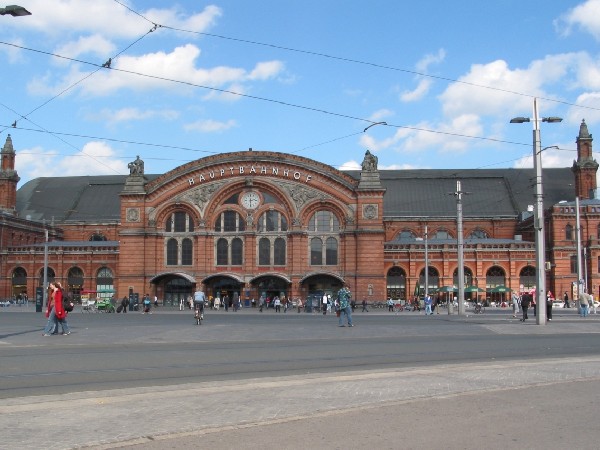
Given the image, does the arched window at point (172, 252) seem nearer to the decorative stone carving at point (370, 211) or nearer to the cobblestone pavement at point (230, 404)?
the decorative stone carving at point (370, 211)

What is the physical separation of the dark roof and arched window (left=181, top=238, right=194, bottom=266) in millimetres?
20908

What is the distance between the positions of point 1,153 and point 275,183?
3849 cm

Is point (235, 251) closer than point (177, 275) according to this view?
No

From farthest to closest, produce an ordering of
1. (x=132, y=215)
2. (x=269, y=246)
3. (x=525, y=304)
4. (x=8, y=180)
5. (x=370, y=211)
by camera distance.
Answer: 1. (x=8, y=180)
2. (x=269, y=246)
3. (x=132, y=215)
4. (x=370, y=211)
5. (x=525, y=304)

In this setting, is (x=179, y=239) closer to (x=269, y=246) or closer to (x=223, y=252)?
(x=223, y=252)

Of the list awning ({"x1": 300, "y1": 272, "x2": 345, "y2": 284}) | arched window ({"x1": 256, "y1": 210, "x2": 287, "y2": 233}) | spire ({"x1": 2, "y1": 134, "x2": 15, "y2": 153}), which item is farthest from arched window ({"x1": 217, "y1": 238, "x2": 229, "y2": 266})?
spire ({"x1": 2, "y1": 134, "x2": 15, "y2": 153})

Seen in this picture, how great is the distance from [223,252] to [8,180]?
32.4 m

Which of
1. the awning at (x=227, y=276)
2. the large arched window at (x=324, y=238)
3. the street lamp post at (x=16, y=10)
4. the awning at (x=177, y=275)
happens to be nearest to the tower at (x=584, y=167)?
the large arched window at (x=324, y=238)

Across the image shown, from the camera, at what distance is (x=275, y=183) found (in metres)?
69.8

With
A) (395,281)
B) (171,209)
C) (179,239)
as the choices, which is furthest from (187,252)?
(395,281)

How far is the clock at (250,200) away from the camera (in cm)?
7056

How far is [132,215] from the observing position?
7056 cm

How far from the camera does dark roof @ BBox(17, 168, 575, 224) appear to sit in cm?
8712

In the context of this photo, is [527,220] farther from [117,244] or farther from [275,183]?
[117,244]
